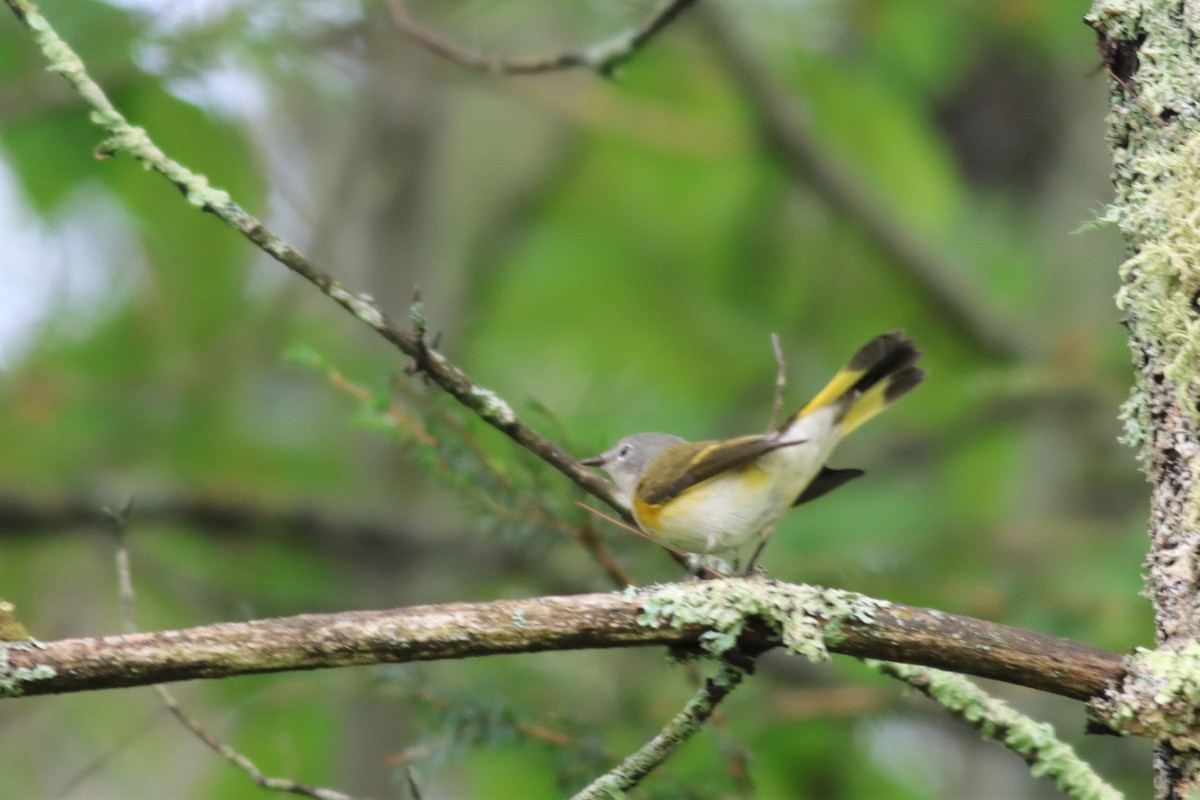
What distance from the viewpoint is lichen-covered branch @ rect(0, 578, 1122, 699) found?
1.66m

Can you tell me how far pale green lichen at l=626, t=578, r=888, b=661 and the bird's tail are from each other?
0.93m

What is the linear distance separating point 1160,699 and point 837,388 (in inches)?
47.7

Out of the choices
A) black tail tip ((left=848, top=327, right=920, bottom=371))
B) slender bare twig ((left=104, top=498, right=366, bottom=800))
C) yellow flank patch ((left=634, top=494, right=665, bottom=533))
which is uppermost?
black tail tip ((left=848, top=327, right=920, bottom=371))

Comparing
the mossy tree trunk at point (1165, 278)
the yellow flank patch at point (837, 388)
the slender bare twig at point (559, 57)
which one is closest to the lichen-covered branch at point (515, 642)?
the mossy tree trunk at point (1165, 278)

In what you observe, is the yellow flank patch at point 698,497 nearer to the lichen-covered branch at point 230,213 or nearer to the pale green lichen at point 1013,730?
the pale green lichen at point 1013,730

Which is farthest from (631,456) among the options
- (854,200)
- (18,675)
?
(854,200)

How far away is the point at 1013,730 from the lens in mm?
2160

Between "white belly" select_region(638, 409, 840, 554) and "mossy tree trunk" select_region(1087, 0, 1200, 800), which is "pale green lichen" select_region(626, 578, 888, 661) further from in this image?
"white belly" select_region(638, 409, 840, 554)

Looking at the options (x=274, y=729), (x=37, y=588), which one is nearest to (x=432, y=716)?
(x=274, y=729)

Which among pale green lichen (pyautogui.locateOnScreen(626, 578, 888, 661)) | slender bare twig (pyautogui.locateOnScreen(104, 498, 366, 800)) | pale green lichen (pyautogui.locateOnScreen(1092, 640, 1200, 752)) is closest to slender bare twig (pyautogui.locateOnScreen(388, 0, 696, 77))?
slender bare twig (pyautogui.locateOnScreen(104, 498, 366, 800))

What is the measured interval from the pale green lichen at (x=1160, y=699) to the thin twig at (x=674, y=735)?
0.52m

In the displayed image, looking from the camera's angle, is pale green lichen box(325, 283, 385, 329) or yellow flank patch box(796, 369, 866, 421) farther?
yellow flank patch box(796, 369, 866, 421)

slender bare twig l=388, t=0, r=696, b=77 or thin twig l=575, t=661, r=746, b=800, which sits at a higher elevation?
slender bare twig l=388, t=0, r=696, b=77

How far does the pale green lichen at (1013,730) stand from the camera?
81.7 inches
